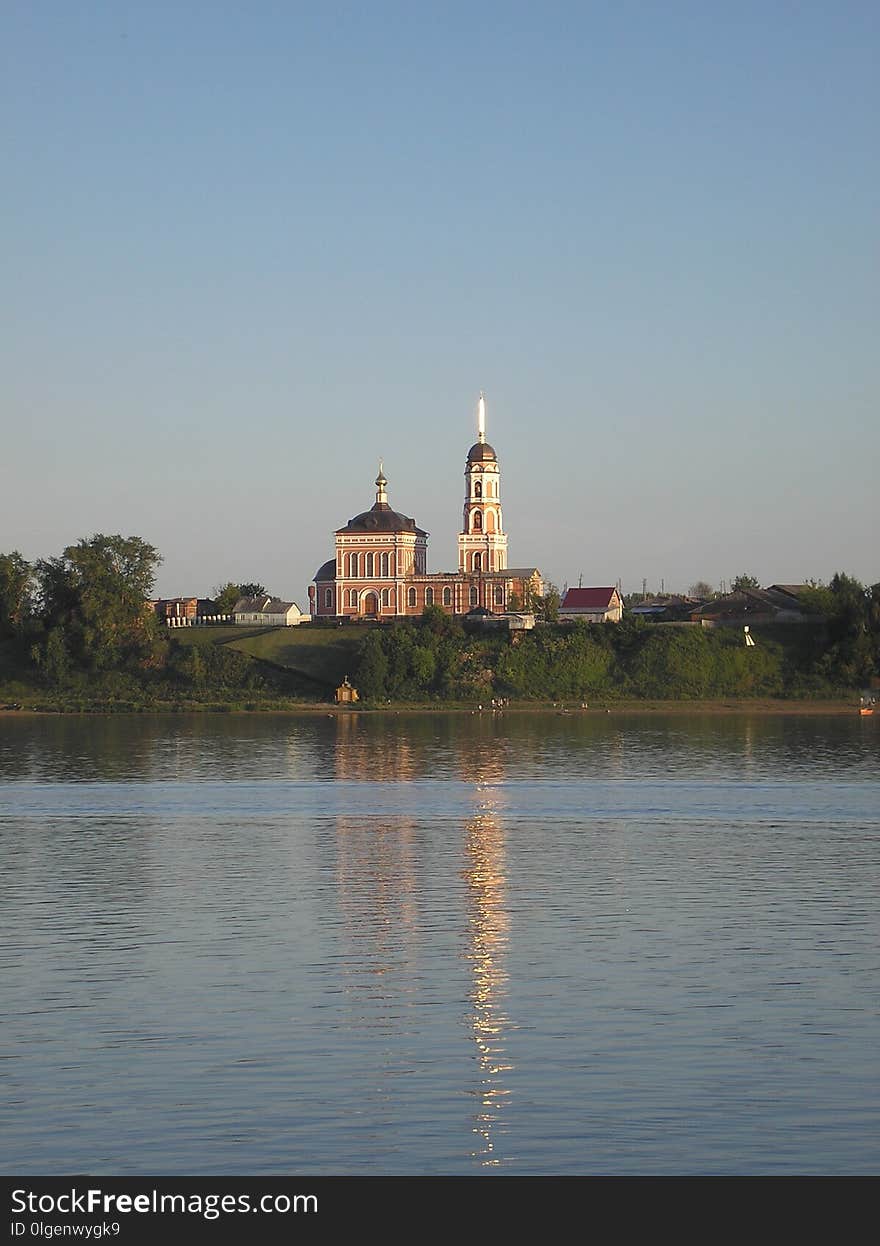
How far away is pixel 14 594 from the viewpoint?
95.9 metres

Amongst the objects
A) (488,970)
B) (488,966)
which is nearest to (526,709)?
(488,966)

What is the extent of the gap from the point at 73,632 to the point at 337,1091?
261 feet

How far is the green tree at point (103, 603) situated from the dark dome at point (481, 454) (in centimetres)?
3538

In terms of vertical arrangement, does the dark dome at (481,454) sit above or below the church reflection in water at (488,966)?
above

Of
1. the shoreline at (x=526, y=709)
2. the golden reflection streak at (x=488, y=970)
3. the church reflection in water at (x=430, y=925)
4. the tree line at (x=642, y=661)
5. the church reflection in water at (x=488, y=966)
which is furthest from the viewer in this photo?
the tree line at (x=642, y=661)

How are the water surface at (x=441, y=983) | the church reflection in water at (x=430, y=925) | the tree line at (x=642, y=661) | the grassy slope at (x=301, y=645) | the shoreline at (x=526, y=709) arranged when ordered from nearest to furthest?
the water surface at (x=441, y=983), the church reflection in water at (x=430, y=925), the shoreline at (x=526, y=709), the tree line at (x=642, y=661), the grassy slope at (x=301, y=645)

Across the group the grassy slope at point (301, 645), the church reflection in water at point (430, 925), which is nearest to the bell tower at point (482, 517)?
the grassy slope at point (301, 645)

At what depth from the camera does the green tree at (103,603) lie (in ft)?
300

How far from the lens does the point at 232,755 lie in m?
57.9

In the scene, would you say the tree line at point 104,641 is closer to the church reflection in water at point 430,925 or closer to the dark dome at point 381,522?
the dark dome at point 381,522

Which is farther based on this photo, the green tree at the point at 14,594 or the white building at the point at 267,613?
the white building at the point at 267,613

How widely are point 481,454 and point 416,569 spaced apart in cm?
1064
